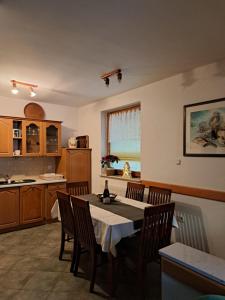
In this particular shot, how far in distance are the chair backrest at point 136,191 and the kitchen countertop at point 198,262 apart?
61.0 inches

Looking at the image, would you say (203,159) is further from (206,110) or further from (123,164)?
(123,164)

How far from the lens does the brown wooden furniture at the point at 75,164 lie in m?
4.59

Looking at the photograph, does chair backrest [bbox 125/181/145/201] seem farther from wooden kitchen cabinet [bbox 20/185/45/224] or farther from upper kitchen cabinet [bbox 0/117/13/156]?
upper kitchen cabinet [bbox 0/117/13/156]

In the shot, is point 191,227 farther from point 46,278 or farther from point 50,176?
point 50,176

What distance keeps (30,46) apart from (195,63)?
196 centimetres

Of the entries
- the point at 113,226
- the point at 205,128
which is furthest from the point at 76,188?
the point at 205,128

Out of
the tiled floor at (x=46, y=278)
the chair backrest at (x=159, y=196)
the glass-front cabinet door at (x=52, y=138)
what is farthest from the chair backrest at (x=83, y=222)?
the glass-front cabinet door at (x=52, y=138)

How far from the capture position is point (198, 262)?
1479 mm

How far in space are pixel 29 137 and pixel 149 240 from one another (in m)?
3.21

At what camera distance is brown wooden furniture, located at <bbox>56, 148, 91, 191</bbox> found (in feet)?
15.1

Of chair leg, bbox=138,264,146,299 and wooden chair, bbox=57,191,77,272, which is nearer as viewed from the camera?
chair leg, bbox=138,264,146,299

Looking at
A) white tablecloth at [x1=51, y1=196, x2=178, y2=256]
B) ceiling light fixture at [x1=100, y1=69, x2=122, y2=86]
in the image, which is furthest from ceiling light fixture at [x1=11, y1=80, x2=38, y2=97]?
white tablecloth at [x1=51, y1=196, x2=178, y2=256]

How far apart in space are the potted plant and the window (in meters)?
0.10

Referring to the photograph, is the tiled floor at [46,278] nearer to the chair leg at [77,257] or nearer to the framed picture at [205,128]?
the chair leg at [77,257]
